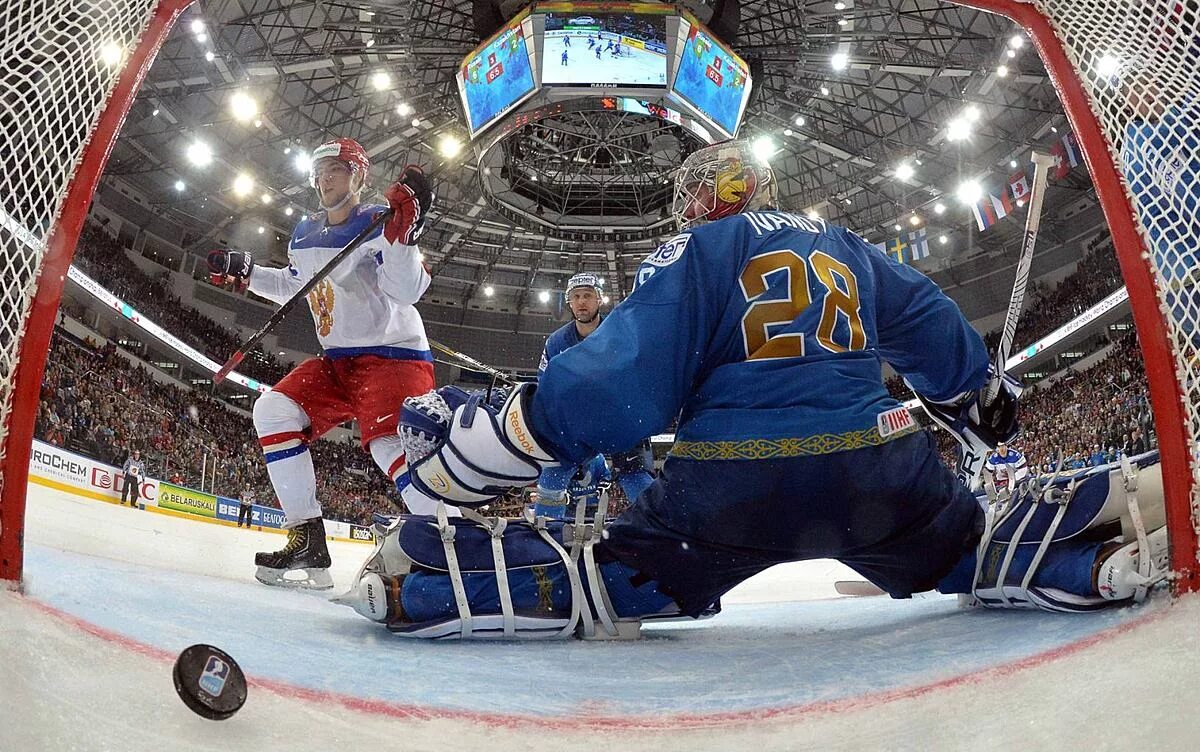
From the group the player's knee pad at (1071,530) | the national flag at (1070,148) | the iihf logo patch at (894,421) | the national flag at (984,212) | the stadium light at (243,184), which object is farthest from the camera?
the stadium light at (243,184)

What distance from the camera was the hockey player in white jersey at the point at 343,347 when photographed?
115 inches

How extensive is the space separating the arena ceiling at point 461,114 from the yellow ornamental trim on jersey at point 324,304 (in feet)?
32.9

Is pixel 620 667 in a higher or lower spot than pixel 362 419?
lower

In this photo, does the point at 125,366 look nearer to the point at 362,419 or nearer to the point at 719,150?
the point at 362,419

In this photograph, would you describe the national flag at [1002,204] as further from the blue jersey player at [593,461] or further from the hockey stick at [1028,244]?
the hockey stick at [1028,244]

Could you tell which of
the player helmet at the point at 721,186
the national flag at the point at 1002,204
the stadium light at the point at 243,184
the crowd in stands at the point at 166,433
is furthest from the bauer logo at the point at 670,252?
the stadium light at the point at 243,184

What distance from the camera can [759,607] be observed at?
9.14ft

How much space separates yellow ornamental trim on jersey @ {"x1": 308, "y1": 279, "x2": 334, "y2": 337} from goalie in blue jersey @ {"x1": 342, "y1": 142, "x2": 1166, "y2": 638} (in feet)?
5.67

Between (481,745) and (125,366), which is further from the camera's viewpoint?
(125,366)

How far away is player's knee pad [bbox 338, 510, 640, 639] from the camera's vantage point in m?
→ 1.55

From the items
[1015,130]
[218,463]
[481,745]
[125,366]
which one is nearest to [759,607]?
[481,745]

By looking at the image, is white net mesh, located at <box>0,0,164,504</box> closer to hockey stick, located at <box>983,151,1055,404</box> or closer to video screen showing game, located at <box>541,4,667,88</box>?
hockey stick, located at <box>983,151,1055,404</box>

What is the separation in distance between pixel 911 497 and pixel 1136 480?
0.36m

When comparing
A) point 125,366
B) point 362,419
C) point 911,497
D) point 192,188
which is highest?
point 192,188
